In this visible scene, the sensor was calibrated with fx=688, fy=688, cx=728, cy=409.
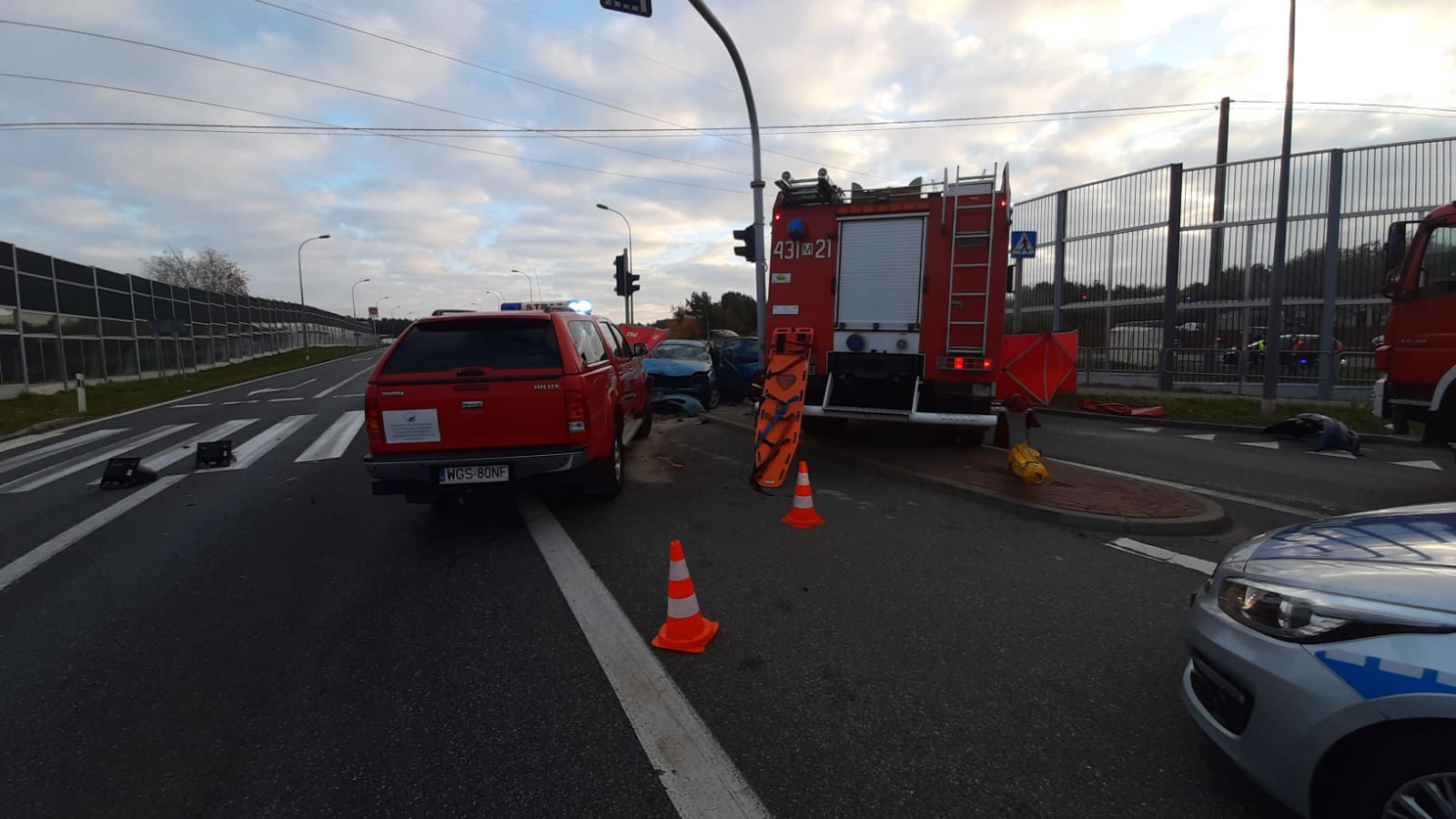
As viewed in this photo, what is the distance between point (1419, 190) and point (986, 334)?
12258 millimetres

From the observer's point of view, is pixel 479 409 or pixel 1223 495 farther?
pixel 1223 495

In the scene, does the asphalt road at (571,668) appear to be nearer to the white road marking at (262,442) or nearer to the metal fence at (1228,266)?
the white road marking at (262,442)

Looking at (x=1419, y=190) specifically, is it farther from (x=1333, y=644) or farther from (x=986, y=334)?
(x=1333, y=644)

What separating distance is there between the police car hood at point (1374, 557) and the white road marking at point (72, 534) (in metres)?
7.05

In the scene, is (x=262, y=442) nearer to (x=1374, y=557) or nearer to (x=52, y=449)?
(x=52, y=449)

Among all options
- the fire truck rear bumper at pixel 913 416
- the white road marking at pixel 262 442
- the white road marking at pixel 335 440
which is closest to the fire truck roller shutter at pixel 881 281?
the fire truck rear bumper at pixel 913 416

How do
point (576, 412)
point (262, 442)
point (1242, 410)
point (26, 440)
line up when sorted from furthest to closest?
1. point (1242, 410)
2. point (26, 440)
3. point (262, 442)
4. point (576, 412)

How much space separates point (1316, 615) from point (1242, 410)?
12628 mm

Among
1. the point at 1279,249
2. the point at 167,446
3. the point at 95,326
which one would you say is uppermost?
the point at 1279,249

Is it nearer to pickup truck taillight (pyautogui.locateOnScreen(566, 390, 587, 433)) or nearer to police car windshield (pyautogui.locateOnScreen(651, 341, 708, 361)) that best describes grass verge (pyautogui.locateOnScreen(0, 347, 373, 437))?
police car windshield (pyautogui.locateOnScreen(651, 341, 708, 361))

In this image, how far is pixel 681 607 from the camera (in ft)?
11.5

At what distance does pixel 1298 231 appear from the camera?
48.0 ft

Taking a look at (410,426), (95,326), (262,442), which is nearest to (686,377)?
(262,442)

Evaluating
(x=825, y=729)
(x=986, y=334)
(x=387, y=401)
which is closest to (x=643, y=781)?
(x=825, y=729)
